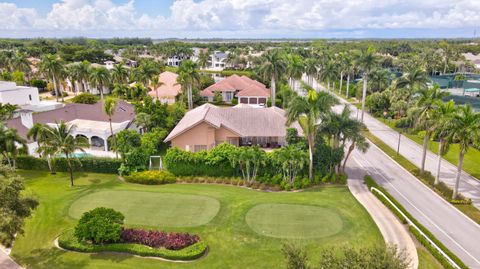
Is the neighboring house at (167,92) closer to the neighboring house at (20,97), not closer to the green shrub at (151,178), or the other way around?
the neighboring house at (20,97)

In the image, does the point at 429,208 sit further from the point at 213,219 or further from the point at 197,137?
the point at 197,137

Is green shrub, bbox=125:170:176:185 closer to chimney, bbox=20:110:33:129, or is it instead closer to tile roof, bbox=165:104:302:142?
tile roof, bbox=165:104:302:142

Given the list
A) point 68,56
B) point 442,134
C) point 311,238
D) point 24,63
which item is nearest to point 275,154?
point 311,238

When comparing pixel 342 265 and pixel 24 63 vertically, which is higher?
pixel 24 63

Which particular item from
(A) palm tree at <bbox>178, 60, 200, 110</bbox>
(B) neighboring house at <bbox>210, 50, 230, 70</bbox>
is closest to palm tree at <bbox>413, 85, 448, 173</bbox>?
(A) palm tree at <bbox>178, 60, 200, 110</bbox>

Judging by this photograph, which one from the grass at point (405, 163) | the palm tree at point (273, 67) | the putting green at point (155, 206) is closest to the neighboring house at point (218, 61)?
the palm tree at point (273, 67)

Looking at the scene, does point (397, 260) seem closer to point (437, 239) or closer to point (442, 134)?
point (437, 239)

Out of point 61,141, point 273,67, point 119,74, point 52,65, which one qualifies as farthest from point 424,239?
point 52,65
